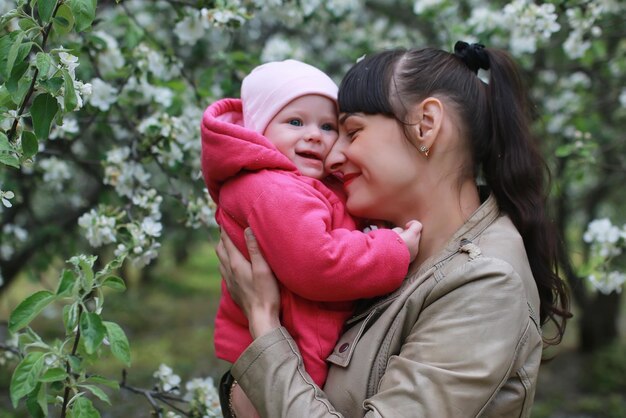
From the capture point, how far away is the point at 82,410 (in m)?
1.65

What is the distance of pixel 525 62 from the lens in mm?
4461

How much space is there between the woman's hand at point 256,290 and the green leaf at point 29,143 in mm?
548

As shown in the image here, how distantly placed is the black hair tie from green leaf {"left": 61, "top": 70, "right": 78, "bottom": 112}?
996mm

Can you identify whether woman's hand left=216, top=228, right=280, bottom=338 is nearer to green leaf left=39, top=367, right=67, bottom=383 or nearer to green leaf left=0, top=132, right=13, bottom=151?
green leaf left=39, top=367, right=67, bottom=383

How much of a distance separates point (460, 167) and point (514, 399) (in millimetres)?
597

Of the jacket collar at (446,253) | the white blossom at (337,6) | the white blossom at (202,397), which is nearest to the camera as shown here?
the jacket collar at (446,253)

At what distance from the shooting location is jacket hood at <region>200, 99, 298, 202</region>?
1.89 meters

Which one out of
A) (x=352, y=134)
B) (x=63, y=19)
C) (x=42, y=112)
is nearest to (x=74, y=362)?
(x=42, y=112)

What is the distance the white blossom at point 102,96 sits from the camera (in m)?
2.72

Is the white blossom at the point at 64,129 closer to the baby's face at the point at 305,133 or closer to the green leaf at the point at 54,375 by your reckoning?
the baby's face at the point at 305,133

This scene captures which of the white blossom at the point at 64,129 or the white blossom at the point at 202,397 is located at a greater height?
the white blossom at the point at 64,129

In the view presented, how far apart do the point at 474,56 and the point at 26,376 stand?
1.36 metres

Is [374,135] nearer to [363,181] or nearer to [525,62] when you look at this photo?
[363,181]

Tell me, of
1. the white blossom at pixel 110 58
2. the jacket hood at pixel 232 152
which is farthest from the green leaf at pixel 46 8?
the white blossom at pixel 110 58
